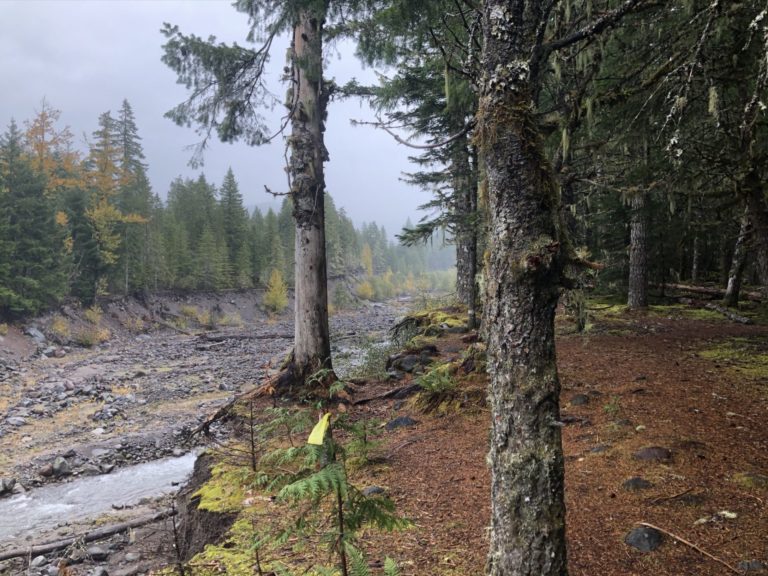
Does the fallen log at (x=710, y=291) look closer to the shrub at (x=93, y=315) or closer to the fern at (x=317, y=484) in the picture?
the fern at (x=317, y=484)

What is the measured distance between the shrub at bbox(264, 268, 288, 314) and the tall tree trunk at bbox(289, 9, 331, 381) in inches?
1673

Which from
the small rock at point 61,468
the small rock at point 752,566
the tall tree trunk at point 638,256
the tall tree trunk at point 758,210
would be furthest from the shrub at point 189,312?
the small rock at point 752,566

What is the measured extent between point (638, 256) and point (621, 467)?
8.88m

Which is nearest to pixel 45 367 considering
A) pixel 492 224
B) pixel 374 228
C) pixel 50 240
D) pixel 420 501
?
pixel 50 240

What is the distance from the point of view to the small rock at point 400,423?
6510 millimetres

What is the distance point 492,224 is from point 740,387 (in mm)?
5313

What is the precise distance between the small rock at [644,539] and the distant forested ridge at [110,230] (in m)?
11.9

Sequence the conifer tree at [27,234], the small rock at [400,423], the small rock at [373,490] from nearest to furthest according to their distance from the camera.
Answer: the small rock at [373,490] < the small rock at [400,423] < the conifer tree at [27,234]

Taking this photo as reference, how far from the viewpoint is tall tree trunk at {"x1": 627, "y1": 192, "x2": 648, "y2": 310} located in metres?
10.5

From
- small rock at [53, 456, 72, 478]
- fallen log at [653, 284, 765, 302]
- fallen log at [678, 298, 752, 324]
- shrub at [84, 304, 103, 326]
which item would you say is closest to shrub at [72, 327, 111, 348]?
shrub at [84, 304, 103, 326]

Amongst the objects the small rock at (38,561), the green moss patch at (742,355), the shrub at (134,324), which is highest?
the green moss patch at (742,355)

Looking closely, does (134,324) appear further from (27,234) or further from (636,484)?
(636,484)

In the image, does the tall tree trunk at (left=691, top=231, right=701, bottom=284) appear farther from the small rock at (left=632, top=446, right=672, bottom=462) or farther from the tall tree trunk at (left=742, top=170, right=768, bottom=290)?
the small rock at (left=632, top=446, right=672, bottom=462)

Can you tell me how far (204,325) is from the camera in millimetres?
41906
